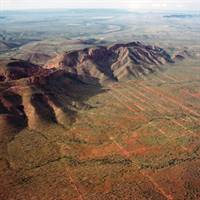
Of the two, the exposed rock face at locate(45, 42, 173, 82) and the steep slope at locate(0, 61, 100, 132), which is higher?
the steep slope at locate(0, 61, 100, 132)

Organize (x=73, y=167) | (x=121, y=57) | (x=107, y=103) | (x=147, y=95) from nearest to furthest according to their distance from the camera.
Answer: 1. (x=73, y=167)
2. (x=107, y=103)
3. (x=147, y=95)
4. (x=121, y=57)

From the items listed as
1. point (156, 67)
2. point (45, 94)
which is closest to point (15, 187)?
point (45, 94)

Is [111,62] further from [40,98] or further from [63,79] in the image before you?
[40,98]

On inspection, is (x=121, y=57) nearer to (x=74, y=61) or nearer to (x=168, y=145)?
(x=74, y=61)

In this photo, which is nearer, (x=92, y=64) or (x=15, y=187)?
(x=15, y=187)

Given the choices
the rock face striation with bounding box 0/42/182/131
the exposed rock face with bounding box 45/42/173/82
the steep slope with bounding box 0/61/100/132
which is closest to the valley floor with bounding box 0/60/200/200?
the steep slope with bounding box 0/61/100/132

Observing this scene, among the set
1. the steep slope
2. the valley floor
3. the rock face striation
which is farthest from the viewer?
the rock face striation

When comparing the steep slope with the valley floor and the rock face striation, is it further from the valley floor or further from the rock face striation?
the valley floor

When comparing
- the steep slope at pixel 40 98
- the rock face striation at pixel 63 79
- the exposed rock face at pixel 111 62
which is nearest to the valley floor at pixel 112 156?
the steep slope at pixel 40 98
